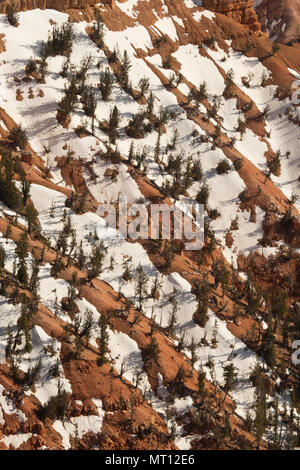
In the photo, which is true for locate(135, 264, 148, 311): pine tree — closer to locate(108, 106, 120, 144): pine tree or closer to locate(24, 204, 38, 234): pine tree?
locate(24, 204, 38, 234): pine tree

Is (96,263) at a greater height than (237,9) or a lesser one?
lesser

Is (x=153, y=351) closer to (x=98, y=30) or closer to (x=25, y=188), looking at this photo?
(x=25, y=188)

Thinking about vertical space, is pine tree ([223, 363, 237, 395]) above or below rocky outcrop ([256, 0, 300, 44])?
below

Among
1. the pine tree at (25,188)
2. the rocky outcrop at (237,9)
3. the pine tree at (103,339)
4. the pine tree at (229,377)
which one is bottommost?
the pine tree at (229,377)

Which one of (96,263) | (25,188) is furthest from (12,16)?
(96,263)

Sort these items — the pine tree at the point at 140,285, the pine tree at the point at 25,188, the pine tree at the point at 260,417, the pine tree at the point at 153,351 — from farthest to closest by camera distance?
the pine tree at the point at 25,188, the pine tree at the point at 140,285, the pine tree at the point at 153,351, the pine tree at the point at 260,417

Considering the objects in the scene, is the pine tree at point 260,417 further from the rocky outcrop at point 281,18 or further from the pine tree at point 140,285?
the rocky outcrop at point 281,18

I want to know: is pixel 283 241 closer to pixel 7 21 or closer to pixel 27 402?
pixel 27 402

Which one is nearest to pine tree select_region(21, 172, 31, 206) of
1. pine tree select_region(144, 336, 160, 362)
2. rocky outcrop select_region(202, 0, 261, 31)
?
pine tree select_region(144, 336, 160, 362)

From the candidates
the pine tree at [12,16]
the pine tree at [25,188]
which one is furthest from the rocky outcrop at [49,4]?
the pine tree at [25,188]
